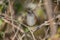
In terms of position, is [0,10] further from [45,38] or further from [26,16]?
[45,38]

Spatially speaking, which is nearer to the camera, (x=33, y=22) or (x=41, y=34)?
(x=41, y=34)

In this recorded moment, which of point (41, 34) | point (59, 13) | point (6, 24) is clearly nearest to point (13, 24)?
point (6, 24)

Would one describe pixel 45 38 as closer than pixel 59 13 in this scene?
Yes

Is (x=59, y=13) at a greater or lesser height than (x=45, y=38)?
greater

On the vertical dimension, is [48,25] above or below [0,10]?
below

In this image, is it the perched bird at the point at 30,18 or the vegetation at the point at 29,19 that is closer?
the vegetation at the point at 29,19

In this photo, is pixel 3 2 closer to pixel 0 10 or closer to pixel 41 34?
pixel 0 10

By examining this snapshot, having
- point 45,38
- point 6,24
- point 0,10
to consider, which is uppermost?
point 0,10

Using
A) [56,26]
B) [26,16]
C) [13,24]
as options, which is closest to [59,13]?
[56,26]

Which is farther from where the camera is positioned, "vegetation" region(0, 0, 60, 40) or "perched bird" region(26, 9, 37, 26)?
"perched bird" region(26, 9, 37, 26)
